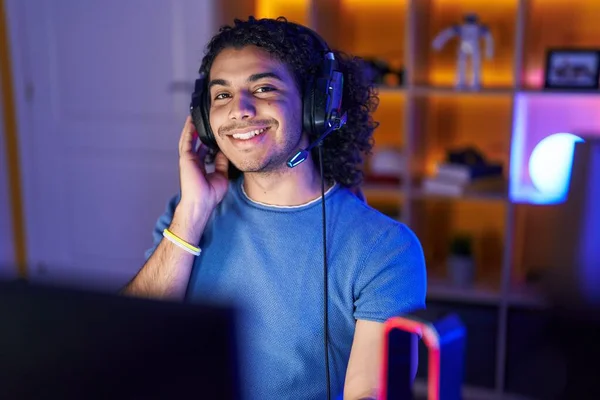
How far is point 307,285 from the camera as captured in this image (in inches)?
52.8

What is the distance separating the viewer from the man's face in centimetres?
140

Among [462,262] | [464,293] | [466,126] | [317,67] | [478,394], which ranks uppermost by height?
[317,67]

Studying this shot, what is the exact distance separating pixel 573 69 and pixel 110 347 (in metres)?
2.42

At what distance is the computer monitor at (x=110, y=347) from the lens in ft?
1.74

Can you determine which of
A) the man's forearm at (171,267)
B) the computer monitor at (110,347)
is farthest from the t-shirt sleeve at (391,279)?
the computer monitor at (110,347)

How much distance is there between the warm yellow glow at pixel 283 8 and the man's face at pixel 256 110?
1.74m

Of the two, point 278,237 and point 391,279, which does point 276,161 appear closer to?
point 278,237

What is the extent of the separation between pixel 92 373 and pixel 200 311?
112 millimetres

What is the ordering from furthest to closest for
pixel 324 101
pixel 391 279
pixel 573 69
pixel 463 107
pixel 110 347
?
pixel 463 107 < pixel 573 69 < pixel 324 101 < pixel 391 279 < pixel 110 347

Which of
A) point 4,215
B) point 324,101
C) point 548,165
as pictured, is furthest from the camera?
point 4,215

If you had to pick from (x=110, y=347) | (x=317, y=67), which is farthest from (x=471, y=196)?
(x=110, y=347)

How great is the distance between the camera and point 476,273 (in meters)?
2.91

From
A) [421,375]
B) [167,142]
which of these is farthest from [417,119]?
[167,142]

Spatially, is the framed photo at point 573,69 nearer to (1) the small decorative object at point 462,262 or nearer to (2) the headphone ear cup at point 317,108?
(1) the small decorative object at point 462,262
